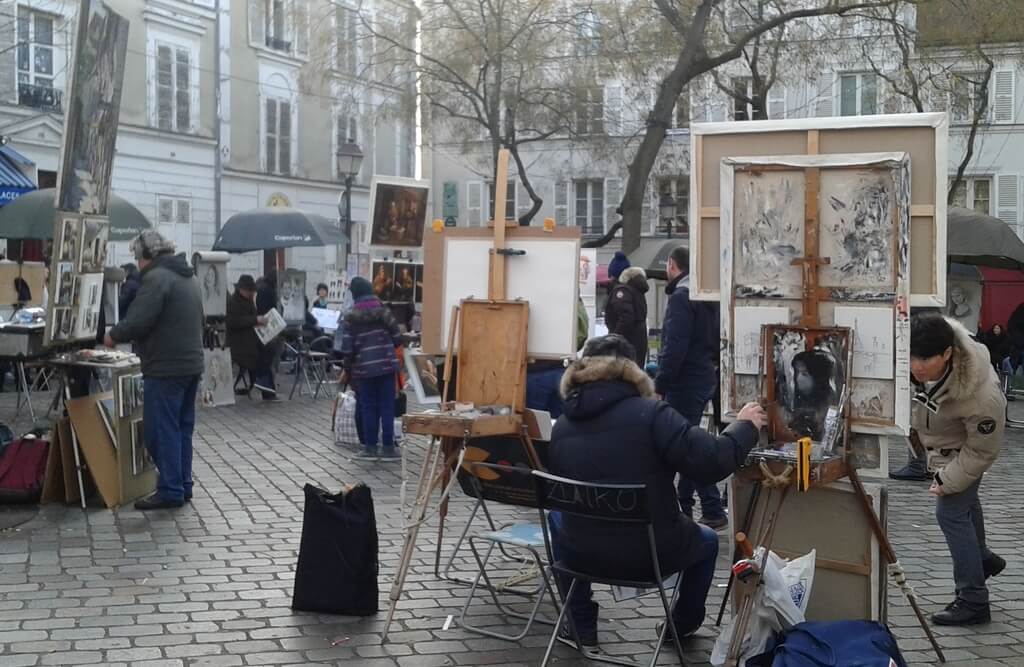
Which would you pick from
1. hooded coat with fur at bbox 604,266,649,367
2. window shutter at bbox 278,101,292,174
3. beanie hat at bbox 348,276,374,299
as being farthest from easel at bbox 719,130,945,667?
window shutter at bbox 278,101,292,174

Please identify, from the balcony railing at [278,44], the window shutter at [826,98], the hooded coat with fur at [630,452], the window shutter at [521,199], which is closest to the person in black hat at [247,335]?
the hooded coat with fur at [630,452]

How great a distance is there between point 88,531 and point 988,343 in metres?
10.6

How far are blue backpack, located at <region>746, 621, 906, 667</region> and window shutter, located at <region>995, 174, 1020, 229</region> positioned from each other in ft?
103

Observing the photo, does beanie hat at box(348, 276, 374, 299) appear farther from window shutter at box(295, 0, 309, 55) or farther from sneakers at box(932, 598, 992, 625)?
window shutter at box(295, 0, 309, 55)

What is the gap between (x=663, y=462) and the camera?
452 cm

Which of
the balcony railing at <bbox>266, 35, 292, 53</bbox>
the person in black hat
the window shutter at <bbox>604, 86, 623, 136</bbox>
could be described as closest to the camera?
the person in black hat

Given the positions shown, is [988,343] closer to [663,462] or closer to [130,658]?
[663,462]

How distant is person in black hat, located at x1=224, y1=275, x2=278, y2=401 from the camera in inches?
560

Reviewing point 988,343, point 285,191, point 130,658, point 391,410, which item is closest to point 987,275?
point 988,343

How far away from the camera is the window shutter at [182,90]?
27953 mm

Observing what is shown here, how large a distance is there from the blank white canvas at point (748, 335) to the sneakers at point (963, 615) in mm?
1556

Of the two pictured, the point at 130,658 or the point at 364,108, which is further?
the point at 364,108

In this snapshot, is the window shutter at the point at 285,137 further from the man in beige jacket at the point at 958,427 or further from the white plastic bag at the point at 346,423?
the man in beige jacket at the point at 958,427

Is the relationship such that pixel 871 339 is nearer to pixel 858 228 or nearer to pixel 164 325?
pixel 858 228
